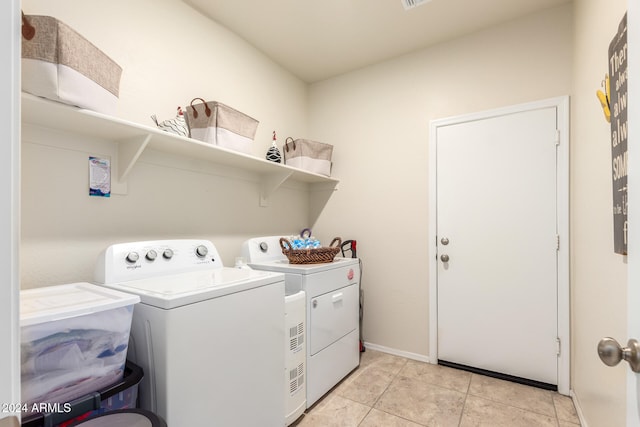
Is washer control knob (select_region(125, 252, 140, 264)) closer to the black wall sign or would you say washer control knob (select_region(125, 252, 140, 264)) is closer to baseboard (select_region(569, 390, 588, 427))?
the black wall sign

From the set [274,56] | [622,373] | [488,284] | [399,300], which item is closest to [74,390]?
[622,373]

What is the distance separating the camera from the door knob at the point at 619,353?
610mm

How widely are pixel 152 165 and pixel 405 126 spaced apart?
1991 millimetres

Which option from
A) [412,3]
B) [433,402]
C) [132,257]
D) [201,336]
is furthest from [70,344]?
[412,3]

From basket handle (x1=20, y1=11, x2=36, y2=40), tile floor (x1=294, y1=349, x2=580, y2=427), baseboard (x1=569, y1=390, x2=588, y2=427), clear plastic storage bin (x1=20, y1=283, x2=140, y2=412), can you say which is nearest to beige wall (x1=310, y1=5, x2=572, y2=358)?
tile floor (x1=294, y1=349, x2=580, y2=427)

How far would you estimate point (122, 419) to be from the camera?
0.95 m

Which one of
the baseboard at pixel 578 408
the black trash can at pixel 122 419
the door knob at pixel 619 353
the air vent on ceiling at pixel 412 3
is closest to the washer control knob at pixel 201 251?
the black trash can at pixel 122 419

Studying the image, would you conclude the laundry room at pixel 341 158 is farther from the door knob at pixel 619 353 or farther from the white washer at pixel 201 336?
the door knob at pixel 619 353

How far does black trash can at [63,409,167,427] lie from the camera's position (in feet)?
2.99

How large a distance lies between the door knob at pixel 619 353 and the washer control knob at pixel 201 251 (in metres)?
1.76

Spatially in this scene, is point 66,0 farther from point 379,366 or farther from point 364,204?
point 379,366

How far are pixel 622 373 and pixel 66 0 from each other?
2.86 meters

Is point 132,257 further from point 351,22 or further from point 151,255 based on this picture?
point 351,22

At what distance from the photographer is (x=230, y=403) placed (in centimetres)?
128
